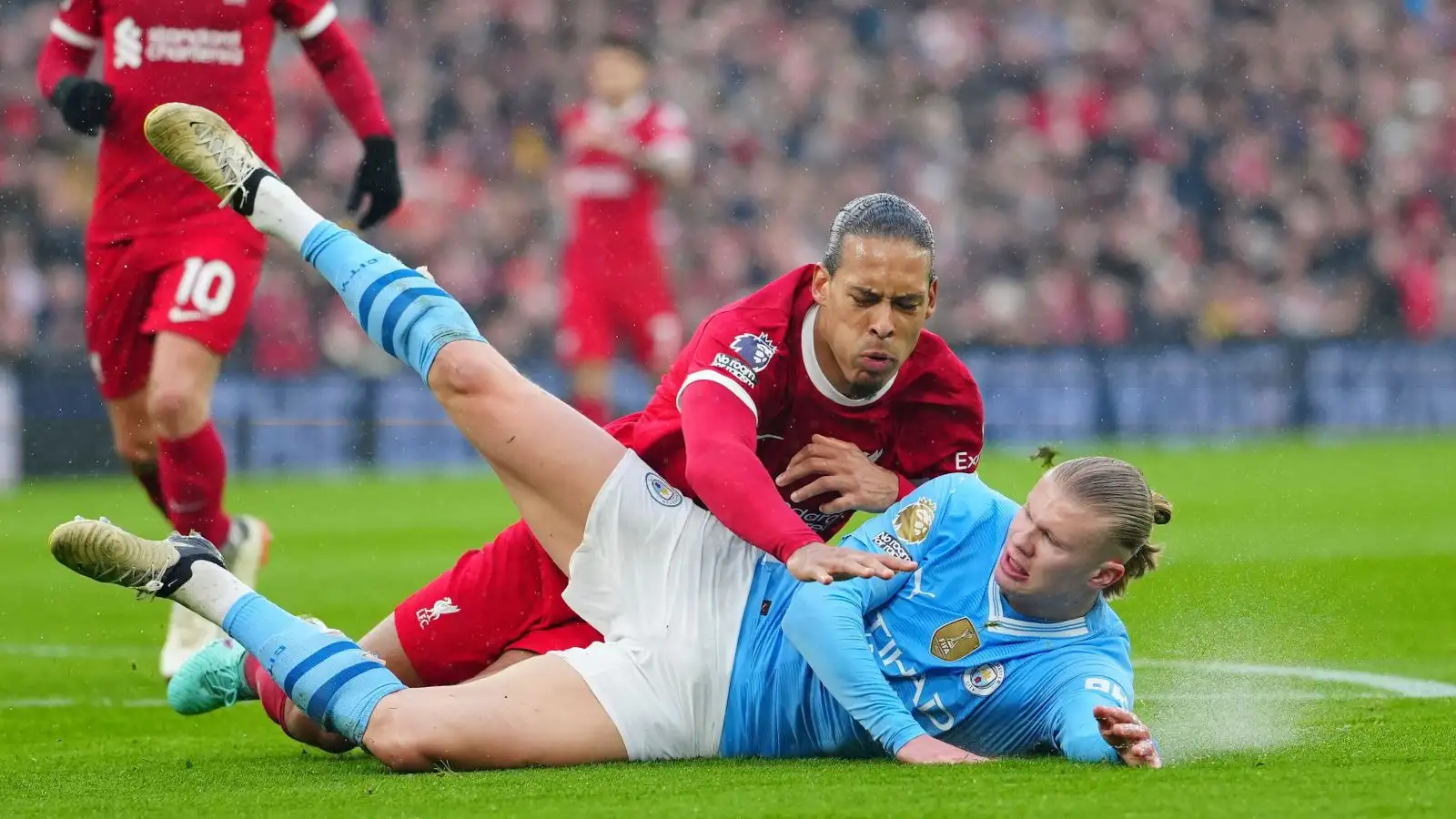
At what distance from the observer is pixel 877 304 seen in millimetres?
4664

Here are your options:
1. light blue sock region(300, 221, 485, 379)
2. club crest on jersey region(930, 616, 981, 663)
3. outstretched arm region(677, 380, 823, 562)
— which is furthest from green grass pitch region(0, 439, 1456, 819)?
light blue sock region(300, 221, 485, 379)

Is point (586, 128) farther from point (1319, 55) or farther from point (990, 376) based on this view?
point (1319, 55)

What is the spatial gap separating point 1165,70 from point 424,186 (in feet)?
Answer: 29.9

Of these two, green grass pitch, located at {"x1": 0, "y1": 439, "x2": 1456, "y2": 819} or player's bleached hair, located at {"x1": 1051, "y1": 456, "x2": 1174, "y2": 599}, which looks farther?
player's bleached hair, located at {"x1": 1051, "y1": 456, "x2": 1174, "y2": 599}

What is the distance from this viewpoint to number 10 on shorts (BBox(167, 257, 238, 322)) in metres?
6.68

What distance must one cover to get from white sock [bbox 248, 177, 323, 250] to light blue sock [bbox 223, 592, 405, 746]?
1230 millimetres

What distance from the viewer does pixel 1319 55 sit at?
2250 centimetres

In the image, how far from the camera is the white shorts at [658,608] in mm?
4504

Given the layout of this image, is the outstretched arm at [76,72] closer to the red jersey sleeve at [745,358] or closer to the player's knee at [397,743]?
the red jersey sleeve at [745,358]

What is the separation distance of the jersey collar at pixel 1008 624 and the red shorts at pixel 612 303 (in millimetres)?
9241

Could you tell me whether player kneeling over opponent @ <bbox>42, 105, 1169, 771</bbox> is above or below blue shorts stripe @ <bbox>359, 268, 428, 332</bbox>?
below

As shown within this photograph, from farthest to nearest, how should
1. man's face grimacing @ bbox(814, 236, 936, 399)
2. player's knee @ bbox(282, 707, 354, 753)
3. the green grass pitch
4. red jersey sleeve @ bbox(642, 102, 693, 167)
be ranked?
red jersey sleeve @ bbox(642, 102, 693, 167) < player's knee @ bbox(282, 707, 354, 753) < man's face grimacing @ bbox(814, 236, 936, 399) < the green grass pitch

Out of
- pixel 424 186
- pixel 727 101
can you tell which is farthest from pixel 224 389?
pixel 727 101

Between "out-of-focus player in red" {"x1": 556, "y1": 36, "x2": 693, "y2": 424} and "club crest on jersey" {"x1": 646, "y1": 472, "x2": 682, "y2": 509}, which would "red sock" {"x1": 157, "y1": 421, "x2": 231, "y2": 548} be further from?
"out-of-focus player in red" {"x1": 556, "y1": 36, "x2": 693, "y2": 424}
